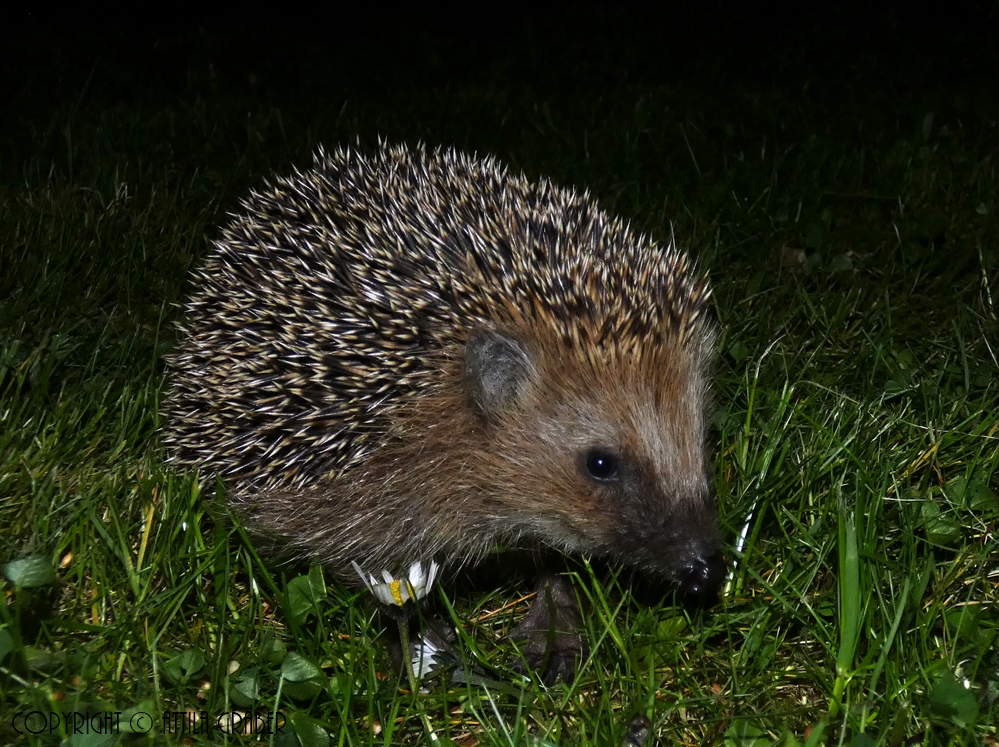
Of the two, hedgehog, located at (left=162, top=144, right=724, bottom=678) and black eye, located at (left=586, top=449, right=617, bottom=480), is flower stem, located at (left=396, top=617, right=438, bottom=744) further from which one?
black eye, located at (left=586, top=449, right=617, bottom=480)

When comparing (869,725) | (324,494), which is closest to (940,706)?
(869,725)

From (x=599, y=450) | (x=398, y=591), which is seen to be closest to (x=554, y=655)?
(x=398, y=591)

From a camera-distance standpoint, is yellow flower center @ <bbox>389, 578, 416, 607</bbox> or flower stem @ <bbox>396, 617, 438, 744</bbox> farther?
yellow flower center @ <bbox>389, 578, 416, 607</bbox>

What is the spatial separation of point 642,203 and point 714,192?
354 mm

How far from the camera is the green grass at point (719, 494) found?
2.34 metres

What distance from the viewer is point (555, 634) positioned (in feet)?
8.50

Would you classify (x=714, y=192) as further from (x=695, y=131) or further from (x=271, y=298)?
(x=271, y=298)

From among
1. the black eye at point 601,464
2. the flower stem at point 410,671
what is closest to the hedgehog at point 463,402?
the black eye at point 601,464

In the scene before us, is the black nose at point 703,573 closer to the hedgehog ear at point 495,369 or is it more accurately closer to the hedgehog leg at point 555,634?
the hedgehog leg at point 555,634

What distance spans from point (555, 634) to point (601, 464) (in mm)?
461

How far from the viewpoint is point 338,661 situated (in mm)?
2504

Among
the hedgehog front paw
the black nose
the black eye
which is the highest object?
the black eye

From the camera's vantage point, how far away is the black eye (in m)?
2.75

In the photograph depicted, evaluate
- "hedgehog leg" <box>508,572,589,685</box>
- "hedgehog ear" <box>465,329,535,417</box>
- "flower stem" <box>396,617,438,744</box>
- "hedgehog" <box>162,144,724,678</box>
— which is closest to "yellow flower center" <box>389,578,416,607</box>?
"flower stem" <box>396,617,438,744</box>
